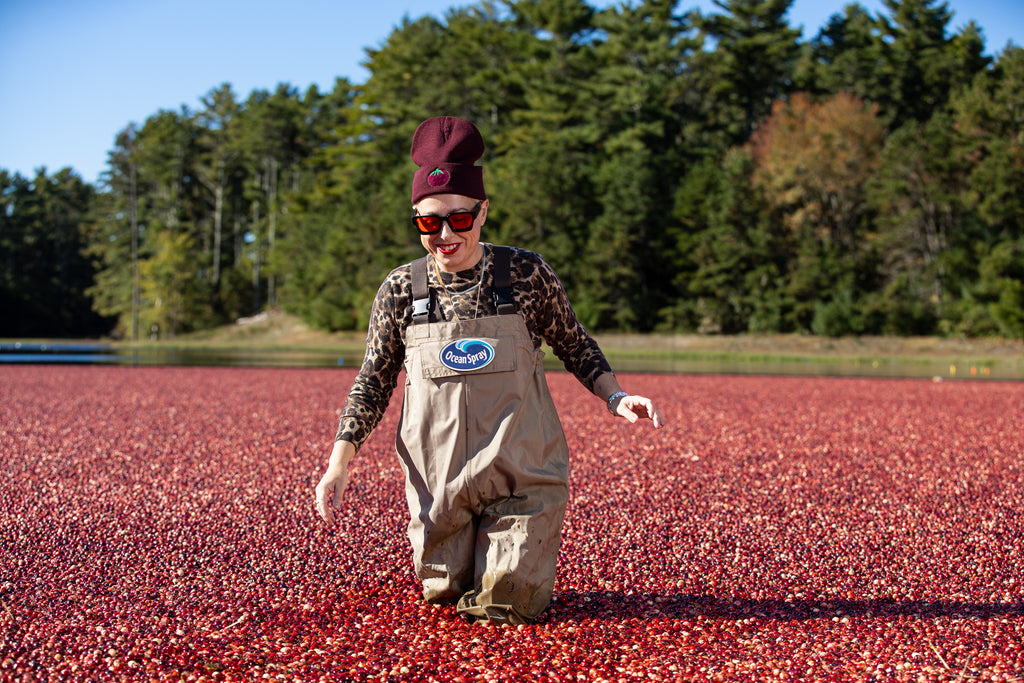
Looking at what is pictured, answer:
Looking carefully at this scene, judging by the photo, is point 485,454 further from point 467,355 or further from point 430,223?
point 430,223

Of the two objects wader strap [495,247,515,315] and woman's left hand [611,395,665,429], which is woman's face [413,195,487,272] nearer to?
wader strap [495,247,515,315]

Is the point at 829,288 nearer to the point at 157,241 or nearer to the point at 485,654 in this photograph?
the point at 485,654

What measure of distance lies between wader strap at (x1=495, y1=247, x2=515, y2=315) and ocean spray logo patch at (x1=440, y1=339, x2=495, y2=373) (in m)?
0.17

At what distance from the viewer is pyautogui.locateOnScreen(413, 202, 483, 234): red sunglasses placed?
3439 mm

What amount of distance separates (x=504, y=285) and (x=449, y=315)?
25 cm

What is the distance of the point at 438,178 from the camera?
344cm

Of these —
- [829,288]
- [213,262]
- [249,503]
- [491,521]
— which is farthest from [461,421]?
[213,262]

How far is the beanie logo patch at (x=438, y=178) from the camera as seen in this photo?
3432 mm

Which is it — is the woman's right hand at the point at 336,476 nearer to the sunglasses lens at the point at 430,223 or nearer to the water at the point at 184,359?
the sunglasses lens at the point at 430,223

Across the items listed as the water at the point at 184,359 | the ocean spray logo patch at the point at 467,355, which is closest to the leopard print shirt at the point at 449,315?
the ocean spray logo patch at the point at 467,355

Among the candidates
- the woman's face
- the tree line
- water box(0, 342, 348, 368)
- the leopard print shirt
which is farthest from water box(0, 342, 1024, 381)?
the woman's face

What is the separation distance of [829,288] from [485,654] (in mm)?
41846

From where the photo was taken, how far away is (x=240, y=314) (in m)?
72.2

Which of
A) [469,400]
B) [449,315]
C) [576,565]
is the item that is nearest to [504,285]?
[449,315]
